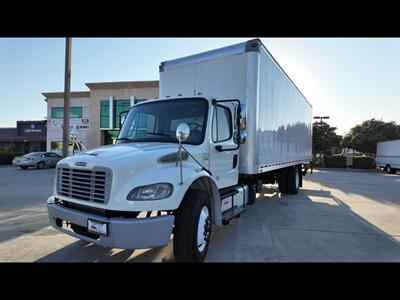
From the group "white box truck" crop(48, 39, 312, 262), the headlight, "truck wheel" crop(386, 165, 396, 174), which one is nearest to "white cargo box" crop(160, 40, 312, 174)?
"white box truck" crop(48, 39, 312, 262)

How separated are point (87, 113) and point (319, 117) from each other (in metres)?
27.9

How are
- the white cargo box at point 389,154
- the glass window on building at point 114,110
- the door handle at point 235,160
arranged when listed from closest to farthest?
the door handle at point 235,160 < the white cargo box at point 389,154 < the glass window on building at point 114,110

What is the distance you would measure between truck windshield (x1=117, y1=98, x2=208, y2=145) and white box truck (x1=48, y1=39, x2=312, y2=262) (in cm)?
2

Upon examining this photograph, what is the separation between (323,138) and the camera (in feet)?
117

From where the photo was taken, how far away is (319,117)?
116 ft

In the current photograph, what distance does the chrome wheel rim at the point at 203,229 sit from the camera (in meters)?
3.96

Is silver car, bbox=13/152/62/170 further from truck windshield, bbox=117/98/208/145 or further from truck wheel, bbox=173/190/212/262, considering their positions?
truck wheel, bbox=173/190/212/262

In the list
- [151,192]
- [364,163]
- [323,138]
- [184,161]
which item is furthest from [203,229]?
[323,138]

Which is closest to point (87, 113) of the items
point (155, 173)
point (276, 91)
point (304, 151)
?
point (304, 151)

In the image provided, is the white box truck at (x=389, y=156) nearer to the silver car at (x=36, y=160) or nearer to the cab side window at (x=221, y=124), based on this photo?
the cab side window at (x=221, y=124)

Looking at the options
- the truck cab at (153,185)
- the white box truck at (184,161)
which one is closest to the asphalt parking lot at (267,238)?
the white box truck at (184,161)

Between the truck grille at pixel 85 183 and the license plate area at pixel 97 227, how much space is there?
0.24 meters

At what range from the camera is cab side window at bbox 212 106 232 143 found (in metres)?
4.82
